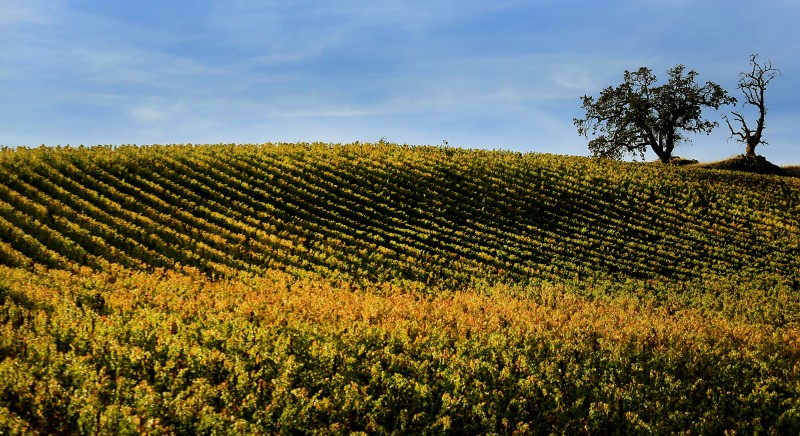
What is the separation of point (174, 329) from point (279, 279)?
22.1 ft

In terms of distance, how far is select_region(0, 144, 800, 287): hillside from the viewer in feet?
64.3

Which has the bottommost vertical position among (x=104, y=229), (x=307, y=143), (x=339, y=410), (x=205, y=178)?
(x=339, y=410)

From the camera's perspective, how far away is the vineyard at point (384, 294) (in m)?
8.20

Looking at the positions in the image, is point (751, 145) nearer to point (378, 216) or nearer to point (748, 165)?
point (748, 165)

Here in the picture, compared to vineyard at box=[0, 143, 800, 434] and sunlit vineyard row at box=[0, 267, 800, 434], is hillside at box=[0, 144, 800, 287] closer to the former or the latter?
vineyard at box=[0, 143, 800, 434]

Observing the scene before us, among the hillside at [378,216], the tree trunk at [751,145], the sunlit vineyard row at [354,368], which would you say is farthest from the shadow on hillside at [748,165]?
the sunlit vineyard row at [354,368]

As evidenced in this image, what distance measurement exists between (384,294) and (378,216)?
9423 millimetres

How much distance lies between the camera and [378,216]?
26.0m

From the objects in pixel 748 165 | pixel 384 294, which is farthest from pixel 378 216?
pixel 748 165

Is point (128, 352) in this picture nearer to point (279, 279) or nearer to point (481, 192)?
point (279, 279)

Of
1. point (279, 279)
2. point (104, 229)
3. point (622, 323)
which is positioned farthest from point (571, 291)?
point (104, 229)

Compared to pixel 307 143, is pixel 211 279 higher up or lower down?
lower down

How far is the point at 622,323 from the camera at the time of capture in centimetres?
1390

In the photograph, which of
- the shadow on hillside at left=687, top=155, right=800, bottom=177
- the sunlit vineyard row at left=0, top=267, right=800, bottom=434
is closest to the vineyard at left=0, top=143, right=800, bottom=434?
the sunlit vineyard row at left=0, top=267, right=800, bottom=434
